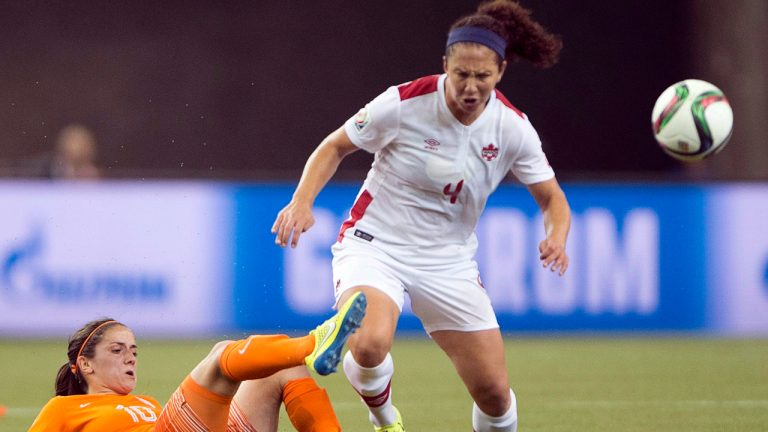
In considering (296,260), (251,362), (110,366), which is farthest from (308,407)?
(296,260)

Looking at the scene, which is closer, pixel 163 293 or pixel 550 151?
pixel 163 293

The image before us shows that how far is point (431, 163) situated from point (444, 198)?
167 mm

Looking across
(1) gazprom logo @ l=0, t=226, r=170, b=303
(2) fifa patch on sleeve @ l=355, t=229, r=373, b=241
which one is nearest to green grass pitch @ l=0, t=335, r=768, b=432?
(1) gazprom logo @ l=0, t=226, r=170, b=303

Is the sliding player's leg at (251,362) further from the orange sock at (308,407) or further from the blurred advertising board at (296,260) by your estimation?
the blurred advertising board at (296,260)

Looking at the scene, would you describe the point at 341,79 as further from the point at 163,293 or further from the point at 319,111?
the point at 163,293

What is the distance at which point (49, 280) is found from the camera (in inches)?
402

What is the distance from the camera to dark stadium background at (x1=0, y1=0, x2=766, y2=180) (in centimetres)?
1578

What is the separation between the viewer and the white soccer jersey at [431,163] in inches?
205

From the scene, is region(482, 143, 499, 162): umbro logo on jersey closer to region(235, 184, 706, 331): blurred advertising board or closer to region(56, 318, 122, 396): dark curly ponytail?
region(56, 318, 122, 396): dark curly ponytail

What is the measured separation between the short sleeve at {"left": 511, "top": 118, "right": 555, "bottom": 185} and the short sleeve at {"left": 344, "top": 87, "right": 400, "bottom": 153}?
0.54m

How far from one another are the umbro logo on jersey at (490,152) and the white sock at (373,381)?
3.00 feet

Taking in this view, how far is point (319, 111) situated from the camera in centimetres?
1600

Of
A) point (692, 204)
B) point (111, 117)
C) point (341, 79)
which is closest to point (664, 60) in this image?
Result: point (341, 79)

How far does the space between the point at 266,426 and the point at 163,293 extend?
5673 mm
